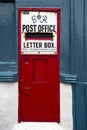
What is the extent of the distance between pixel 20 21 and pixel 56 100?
1618 millimetres

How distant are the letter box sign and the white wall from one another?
739 mm

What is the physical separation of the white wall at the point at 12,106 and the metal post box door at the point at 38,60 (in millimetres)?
96

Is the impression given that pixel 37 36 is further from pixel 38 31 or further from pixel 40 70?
pixel 40 70

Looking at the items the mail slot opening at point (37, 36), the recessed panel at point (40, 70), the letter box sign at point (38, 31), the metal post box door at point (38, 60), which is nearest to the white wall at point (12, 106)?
the metal post box door at point (38, 60)

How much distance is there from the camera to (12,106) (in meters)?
6.56

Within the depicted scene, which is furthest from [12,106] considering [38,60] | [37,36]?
Result: [37,36]

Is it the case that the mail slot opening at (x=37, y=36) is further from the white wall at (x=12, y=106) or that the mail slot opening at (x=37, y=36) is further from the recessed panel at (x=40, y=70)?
the white wall at (x=12, y=106)

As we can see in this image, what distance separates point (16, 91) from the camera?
21.5ft

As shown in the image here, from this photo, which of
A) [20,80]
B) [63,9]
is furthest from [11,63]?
[63,9]

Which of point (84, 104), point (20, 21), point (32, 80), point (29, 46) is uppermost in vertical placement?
point (20, 21)

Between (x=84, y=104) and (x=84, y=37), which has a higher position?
(x=84, y=37)

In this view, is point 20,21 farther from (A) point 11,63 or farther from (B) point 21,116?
(B) point 21,116

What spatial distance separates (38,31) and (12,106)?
148 cm

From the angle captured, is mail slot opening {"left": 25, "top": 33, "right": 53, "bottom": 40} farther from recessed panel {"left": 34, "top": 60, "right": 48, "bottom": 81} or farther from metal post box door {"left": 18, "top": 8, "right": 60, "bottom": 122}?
recessed panel {"left": 34, "top": 60, "right": 48, "bottom": 81}
